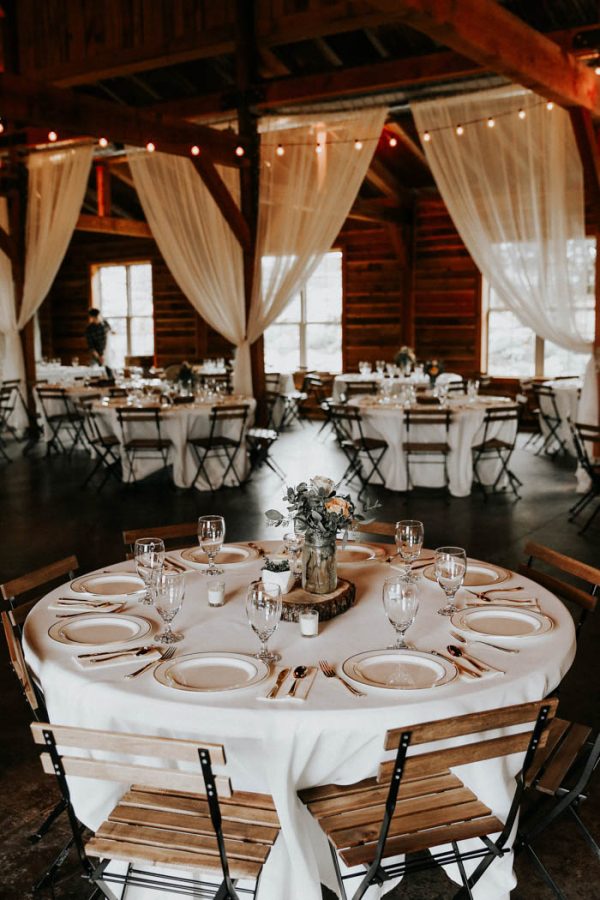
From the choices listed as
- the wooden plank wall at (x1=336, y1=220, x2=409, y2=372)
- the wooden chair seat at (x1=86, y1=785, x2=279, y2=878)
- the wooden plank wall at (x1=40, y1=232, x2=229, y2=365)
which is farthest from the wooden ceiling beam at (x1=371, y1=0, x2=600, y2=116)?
the wooden plank wall at (x1=40, y1=232, x2=229, y2=365)

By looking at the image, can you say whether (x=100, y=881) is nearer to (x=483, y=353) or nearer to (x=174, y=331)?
(x=483, y=353)

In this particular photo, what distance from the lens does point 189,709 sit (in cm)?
211

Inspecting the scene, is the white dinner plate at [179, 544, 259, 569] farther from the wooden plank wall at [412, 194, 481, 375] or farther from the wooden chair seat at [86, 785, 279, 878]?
the wooden plank wall at [412, 194, 481, 375]

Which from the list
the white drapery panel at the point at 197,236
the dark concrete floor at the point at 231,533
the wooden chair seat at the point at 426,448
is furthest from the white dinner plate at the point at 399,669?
the white drapery panel at the point at 197,236

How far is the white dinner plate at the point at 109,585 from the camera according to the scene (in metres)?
2.94

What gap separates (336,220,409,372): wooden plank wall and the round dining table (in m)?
12.1

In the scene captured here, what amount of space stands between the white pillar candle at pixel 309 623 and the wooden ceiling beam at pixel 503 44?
326 centimetres

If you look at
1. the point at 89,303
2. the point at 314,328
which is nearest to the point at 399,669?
the point at 314,328

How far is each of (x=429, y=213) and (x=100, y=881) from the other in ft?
42.6

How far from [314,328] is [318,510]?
12880 mm

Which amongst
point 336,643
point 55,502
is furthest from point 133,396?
point 336,643

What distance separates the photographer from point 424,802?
7.32 feet

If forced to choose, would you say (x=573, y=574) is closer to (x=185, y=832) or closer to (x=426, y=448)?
(x=185, y=832)

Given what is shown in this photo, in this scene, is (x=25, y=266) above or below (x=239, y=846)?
above
